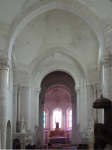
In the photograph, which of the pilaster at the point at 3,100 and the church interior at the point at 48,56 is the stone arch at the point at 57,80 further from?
the pilaster at the point at 3,100

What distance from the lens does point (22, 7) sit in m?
16.2

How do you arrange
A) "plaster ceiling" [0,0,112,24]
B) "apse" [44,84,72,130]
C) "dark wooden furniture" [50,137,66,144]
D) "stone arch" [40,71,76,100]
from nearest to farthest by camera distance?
"plaster ceiling" [0,0,112,24] → "stone arch" [40,71,76,100] → "dark wooden furniture" [50,137,66,144] → "apse" [44,84,72,130]

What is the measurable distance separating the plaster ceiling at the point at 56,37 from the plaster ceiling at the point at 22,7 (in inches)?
177

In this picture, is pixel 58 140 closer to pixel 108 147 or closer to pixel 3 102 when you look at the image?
pixel 3 102

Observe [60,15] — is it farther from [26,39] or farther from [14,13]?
[14,13]

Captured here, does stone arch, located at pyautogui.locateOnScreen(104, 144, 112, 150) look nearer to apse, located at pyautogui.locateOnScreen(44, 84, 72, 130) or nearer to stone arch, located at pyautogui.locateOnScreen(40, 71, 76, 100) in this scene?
stone arch, located at pyautogui.locateOnScreen(40, 71, 76, 100)

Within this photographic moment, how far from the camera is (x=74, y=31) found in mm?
22000

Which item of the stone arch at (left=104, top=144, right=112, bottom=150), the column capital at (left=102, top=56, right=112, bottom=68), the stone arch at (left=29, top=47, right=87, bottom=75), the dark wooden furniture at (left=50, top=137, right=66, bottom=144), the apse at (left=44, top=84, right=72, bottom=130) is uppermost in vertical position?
the stone arch at (left=29, top=47, right=87, bottom=75)

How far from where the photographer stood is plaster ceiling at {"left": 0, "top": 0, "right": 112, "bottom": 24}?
603 inches

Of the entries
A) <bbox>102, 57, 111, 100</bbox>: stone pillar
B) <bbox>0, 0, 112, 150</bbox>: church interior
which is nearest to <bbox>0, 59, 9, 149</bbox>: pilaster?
<bbox>0, 0, 112, 150</bbox>: church interior

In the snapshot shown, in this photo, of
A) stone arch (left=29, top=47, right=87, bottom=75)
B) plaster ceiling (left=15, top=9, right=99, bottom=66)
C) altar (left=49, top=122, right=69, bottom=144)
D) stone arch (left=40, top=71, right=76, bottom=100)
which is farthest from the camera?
altar (left=49, top=122, right=69, bottom=144)

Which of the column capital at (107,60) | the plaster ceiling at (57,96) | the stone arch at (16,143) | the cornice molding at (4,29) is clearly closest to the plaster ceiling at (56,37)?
the cornice molding at (4,29)

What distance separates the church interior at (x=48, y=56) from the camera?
15914 millimetres

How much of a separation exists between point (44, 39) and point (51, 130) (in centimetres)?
1693
